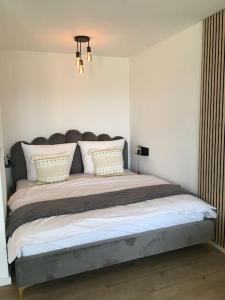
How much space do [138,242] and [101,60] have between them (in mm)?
2878

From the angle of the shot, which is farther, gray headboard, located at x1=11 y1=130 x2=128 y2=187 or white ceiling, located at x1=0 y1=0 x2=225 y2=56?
gray headboard, located at x1=11 y1=130 x2=128 y2=187

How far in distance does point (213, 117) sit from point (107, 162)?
1566mm

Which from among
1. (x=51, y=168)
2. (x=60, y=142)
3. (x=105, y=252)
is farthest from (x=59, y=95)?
(x=105, y=252)

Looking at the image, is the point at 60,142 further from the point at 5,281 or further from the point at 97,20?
the point at 5,281

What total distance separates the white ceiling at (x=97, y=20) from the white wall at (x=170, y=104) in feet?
0.81

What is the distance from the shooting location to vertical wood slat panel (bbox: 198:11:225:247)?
2.52m

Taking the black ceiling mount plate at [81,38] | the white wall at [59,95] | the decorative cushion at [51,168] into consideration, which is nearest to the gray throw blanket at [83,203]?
the decorative cushion at [51,168]

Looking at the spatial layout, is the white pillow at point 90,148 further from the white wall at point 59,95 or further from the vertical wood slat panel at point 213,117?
the vertical wood slat panel at point 213,117

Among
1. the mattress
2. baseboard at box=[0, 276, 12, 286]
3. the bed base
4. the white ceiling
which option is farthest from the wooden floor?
the white ceiling

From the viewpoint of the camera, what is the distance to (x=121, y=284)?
2254 millimetres

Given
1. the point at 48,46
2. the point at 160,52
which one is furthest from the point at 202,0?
the point at 48,46

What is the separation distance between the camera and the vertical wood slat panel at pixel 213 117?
2518 mm

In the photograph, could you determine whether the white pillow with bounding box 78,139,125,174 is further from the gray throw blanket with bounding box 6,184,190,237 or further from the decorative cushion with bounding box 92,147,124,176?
the gray throw blanket with bounding box 6,184,190,237

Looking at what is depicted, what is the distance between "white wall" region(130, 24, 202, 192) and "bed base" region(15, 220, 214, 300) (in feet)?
2.16
